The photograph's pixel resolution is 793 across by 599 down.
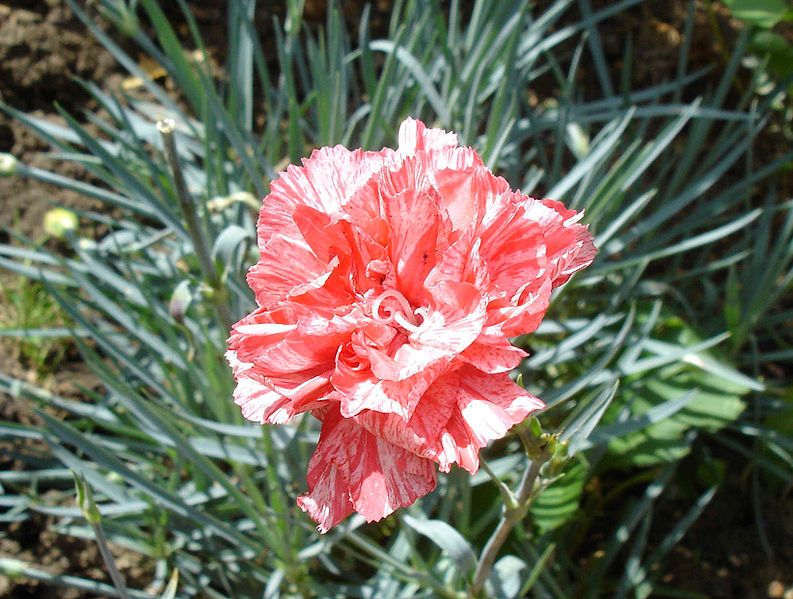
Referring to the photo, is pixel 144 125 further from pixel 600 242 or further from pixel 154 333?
pixel 600 242

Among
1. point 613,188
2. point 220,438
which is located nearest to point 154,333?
point 220,438

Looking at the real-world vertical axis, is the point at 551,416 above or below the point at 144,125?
below

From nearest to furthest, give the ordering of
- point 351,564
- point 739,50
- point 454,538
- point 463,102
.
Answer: point 454,538 < point 351,564 < point 463,102 < point 739,50

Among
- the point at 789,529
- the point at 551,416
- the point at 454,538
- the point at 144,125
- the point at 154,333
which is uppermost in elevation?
the point at 144,125

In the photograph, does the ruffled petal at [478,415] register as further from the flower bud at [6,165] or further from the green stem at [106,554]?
the flower bud at [6,165]

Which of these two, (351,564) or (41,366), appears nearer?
(351,564)

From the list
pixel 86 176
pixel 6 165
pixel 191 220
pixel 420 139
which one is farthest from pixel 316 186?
pixel 86 176

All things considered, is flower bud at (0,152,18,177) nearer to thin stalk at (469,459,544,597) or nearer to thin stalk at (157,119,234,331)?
thin stalk at (157,119,234,331)
